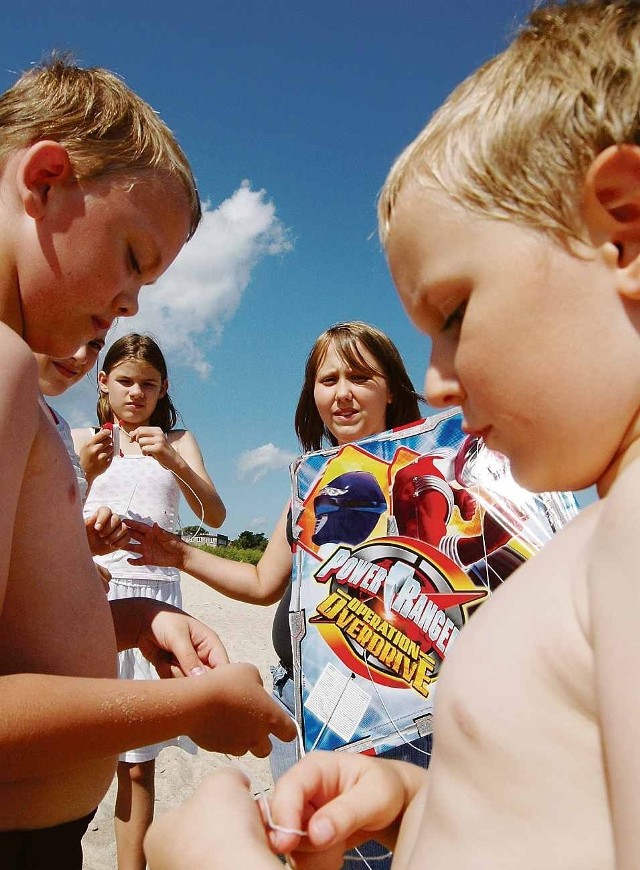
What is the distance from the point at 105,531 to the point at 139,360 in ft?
7.55

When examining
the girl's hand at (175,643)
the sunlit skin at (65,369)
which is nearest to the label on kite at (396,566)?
the girl's hand at (175,643)

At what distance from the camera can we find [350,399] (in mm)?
3377

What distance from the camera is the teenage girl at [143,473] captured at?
4.27 metres

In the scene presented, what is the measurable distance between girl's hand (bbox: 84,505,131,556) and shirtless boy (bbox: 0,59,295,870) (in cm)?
63

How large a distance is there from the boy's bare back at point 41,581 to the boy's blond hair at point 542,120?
2.78 ft

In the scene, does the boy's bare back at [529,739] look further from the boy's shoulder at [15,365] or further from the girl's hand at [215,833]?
the boy's shoulder at [15,365]

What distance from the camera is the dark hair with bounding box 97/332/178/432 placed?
4825mm

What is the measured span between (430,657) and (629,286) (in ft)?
5.36

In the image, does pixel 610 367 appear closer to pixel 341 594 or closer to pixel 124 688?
pixel 124 688

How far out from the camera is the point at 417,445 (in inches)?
98.1

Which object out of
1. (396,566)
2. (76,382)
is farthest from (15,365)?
(76,382)

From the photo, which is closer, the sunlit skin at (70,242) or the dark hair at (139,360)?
the sunlit skin at (70,242)

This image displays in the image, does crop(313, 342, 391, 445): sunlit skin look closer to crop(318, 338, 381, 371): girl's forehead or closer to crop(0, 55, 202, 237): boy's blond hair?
crop(318, 338, 381, 371): girl's forehead

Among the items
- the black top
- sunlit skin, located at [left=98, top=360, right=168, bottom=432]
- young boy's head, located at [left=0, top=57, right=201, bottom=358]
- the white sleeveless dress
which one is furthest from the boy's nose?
sunlit skin, located at [left=98, top=360, right=168, bottom=432]
